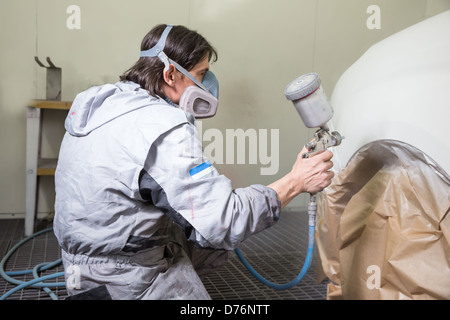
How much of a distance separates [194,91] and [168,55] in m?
0.12

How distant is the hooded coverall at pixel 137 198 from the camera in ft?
3.15

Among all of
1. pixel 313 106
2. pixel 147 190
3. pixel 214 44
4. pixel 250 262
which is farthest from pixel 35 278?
pixel 214 44

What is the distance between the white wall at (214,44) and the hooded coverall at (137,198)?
1497mm

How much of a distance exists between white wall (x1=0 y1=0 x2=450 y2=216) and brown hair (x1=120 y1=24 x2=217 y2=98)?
1.33m

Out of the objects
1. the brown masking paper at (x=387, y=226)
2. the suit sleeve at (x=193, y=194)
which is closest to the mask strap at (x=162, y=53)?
the suit sleeve at (x=193, y=194)

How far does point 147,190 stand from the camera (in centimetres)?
98

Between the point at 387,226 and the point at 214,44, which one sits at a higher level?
the point at 214,44

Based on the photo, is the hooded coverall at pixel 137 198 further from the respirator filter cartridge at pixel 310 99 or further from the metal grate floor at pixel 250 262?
the metal grate floor at pixel 250 262

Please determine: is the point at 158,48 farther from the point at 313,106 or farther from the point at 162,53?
the point at 313,106

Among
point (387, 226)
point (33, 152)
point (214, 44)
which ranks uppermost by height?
point (214, 44)

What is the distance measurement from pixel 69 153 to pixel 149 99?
0.77ft

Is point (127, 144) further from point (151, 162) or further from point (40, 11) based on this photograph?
point (40, 11)

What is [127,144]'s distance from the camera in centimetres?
99

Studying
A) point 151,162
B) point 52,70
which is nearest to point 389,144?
point 151,162
